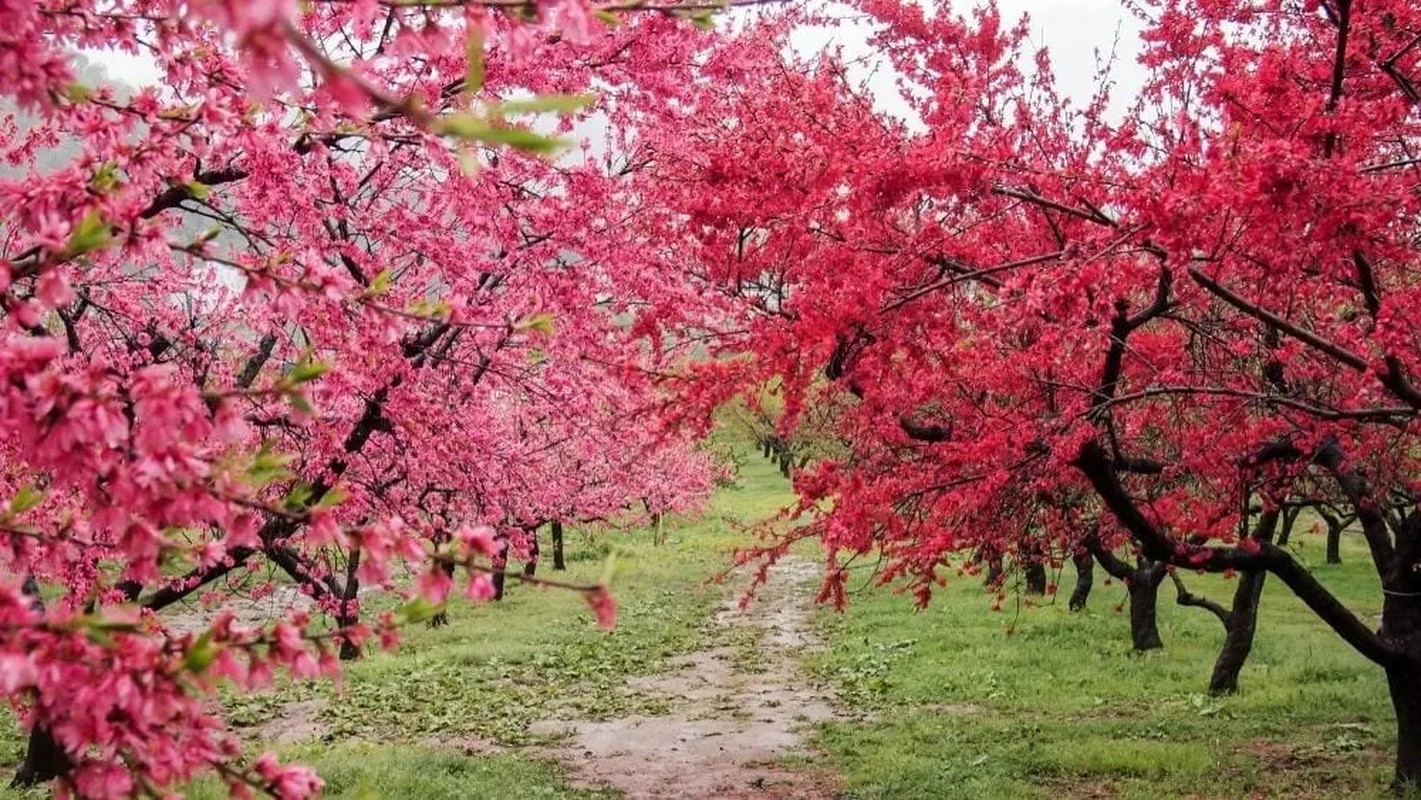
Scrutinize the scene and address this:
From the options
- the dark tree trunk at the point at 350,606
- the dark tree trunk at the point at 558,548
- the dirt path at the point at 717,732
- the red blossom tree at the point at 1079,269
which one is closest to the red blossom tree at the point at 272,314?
the dark tree trunk at the point at 350,606

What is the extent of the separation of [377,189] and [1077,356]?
5.81 meters

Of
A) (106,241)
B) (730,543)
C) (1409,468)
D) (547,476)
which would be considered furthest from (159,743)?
(730,543)

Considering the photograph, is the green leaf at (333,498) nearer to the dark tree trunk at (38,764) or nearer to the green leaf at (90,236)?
the green leaf at (90,236)

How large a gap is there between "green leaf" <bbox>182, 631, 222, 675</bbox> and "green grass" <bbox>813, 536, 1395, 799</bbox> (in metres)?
9.10

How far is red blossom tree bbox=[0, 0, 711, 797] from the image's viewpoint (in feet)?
7.30

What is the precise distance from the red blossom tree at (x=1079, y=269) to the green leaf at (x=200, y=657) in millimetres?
4336

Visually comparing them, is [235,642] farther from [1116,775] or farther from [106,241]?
[1116,775]

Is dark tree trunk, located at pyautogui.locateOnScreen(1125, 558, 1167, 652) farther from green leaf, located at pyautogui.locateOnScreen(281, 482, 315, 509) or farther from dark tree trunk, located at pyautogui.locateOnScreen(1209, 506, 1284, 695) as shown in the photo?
green leaf, located at pyautogui.locateOnScreen(281, 482, 315, 509)

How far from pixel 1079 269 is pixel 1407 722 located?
21.2 ft

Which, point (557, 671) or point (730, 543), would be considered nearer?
point (557, 671)

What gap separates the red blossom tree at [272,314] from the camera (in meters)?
2.23

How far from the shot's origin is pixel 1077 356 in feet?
29.1

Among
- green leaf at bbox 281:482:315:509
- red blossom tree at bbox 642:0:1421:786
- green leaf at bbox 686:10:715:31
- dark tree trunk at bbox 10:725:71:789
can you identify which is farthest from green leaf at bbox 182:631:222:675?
dark tree trunk at bbox 10:725:71:789

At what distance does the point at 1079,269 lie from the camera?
5781 mm
